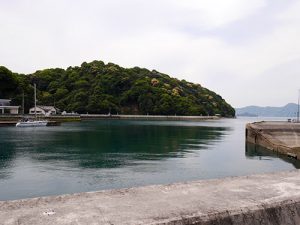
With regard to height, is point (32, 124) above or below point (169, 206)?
below

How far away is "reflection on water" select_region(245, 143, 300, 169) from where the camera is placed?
33.8 m

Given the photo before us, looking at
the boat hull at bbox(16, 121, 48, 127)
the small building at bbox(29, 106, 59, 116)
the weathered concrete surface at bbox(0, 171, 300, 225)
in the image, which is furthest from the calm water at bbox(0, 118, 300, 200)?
the small building at bbox(29, 106, 59, 116)

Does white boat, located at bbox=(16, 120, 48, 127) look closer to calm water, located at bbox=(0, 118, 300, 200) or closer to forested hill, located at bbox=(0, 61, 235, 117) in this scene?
calm water, located at bbox=(0, 118, 300, 200)

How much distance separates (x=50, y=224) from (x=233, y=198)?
3.45 m

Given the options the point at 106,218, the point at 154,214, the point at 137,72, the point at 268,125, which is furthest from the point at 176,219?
the point at 137,72

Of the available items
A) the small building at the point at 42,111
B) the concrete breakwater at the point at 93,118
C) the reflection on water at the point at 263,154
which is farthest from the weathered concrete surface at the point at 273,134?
the small building at the point at 42,111

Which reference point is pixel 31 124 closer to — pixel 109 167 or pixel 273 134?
pixel 273 134

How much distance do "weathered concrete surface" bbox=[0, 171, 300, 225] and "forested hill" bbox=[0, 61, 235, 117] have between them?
424ft

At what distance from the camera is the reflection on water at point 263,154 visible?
33819mm

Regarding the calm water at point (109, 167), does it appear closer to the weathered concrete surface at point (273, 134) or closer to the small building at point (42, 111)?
the weathered concrete surface at point (273, 134)

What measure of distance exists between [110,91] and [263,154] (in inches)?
4368

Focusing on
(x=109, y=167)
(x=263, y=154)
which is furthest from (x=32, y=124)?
(x=263, y=154)

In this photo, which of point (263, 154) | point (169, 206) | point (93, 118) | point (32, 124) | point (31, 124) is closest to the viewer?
point (169, 206)

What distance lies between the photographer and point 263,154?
39.7m
